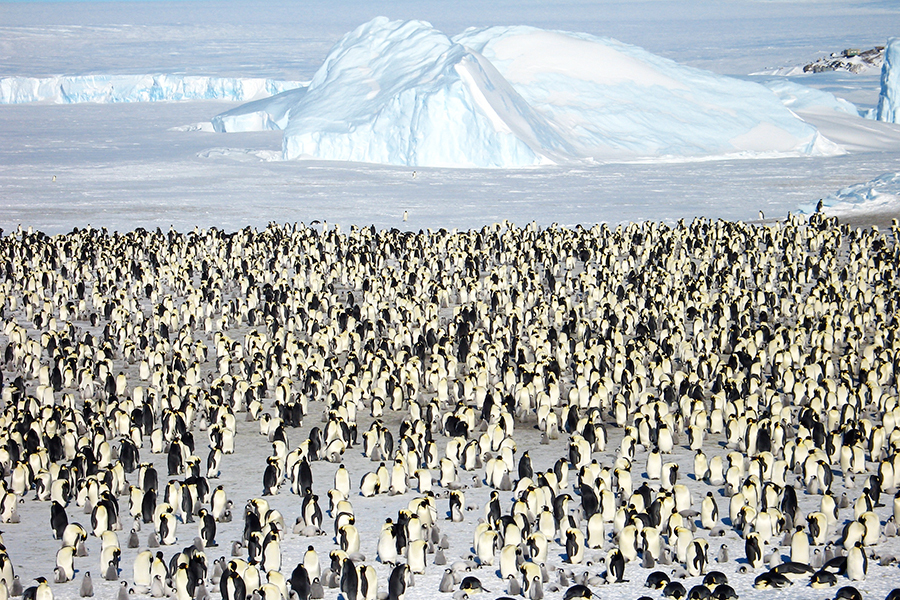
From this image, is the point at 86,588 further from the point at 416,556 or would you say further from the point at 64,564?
the point at 416,556

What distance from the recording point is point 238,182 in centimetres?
→ 4238

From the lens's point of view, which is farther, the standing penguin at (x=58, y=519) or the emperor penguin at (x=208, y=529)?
the standing penguin at (x=58, y=519)

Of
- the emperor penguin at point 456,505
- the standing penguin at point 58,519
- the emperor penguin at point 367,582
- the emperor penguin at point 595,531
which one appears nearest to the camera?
the emperor penguin at point 367,582

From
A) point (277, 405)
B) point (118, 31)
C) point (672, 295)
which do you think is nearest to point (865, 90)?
point (672, 295)

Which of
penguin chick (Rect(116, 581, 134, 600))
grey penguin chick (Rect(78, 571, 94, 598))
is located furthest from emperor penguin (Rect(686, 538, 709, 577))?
grey penguin chick (Rect(78, 571, 94, 598))

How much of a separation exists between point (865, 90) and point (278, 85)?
57768 mm

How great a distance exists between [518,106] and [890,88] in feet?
91.4

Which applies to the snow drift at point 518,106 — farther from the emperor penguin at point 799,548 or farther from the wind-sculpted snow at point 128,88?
the wind-sculpted snow at point 128,88

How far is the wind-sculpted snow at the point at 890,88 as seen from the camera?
58469 mm

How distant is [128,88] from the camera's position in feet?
368

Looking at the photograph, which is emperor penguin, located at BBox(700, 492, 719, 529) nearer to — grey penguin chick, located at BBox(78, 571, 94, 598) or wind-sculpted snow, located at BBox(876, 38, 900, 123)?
grey penguin chick, located at BBox(78, 571, 94, 598)

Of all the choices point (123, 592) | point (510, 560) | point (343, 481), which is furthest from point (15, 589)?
point (510, 560)

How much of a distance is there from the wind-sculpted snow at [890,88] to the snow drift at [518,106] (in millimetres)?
10889

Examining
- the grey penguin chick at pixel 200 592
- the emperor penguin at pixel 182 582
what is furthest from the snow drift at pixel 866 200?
the emperor penguin at pixel 182 582
